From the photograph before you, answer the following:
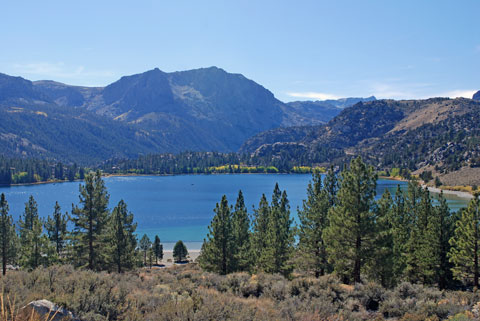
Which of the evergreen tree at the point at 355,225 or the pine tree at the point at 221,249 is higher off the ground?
the evergreen tree at the point at 355,225

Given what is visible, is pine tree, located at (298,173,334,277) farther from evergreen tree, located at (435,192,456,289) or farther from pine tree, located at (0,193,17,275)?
pine tree, located at (0,193,17,275)

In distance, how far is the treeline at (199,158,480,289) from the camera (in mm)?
25359

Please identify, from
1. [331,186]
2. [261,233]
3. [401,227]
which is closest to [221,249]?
[261,233]

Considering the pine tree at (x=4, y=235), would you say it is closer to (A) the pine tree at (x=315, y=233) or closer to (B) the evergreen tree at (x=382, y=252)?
(A) the pine tree at (x=315, y=233)

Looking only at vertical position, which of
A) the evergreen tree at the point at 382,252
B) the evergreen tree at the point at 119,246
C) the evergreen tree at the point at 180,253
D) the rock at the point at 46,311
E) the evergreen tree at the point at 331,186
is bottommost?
the evergreen tree at the point at 180,253

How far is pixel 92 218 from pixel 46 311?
29.9 meters

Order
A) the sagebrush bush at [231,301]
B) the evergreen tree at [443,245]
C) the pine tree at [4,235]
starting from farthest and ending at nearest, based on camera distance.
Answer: the pine tree at [4,235] < the evergreen tree at [443,245] < the sagebrush bush at [231,301]

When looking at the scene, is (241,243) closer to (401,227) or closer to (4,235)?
(401,227)

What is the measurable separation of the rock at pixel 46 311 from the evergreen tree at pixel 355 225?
64.9ft

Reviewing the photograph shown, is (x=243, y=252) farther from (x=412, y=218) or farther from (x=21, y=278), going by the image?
(x=21, y=278)

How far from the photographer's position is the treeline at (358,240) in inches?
998

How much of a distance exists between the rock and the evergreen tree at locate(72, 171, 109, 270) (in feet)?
93.8

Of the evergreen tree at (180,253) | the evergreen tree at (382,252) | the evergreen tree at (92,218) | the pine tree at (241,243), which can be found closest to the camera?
the evergreen tree at (382,252)

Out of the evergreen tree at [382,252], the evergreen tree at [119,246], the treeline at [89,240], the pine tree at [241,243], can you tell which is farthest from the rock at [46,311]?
the evergreen tree at [119,246]
